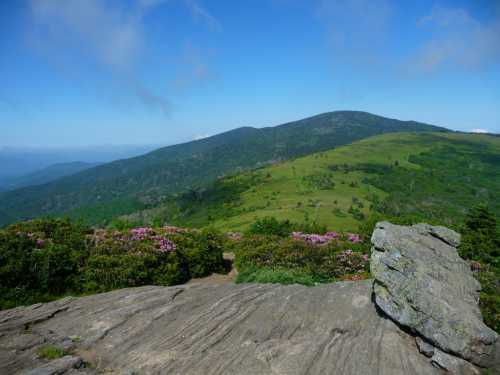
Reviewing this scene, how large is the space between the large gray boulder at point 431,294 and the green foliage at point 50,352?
363 inches

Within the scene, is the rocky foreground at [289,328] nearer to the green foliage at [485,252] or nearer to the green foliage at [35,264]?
the green foliage at [485,252]

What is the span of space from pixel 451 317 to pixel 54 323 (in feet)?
39.7

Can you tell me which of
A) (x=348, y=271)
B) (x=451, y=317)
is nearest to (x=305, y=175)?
(x=348, y=271)

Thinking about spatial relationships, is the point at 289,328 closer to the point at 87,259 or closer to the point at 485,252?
the point at 87,259

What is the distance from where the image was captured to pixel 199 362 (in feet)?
28.4

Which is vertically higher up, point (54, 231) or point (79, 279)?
point (54, 231)

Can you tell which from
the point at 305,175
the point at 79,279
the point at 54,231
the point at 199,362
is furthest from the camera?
the point at 305,175

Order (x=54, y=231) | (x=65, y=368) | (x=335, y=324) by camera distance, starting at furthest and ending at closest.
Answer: (x=54, y=231) → (x=335, y=324) → (x=65, y=368)

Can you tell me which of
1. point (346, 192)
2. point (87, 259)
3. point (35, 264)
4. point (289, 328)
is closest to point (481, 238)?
point (289, 328)

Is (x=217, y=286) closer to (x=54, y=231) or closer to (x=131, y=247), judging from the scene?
(x=131, y=247)

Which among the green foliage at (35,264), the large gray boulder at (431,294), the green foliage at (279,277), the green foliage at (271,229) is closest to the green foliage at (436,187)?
the green foliage at (271,229)

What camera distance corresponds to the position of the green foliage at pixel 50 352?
8680mm

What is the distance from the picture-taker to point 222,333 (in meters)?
10.1

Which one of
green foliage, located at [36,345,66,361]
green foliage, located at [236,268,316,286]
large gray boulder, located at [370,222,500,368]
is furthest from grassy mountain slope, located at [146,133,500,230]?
green foliage, located at [36,345,66,361]
